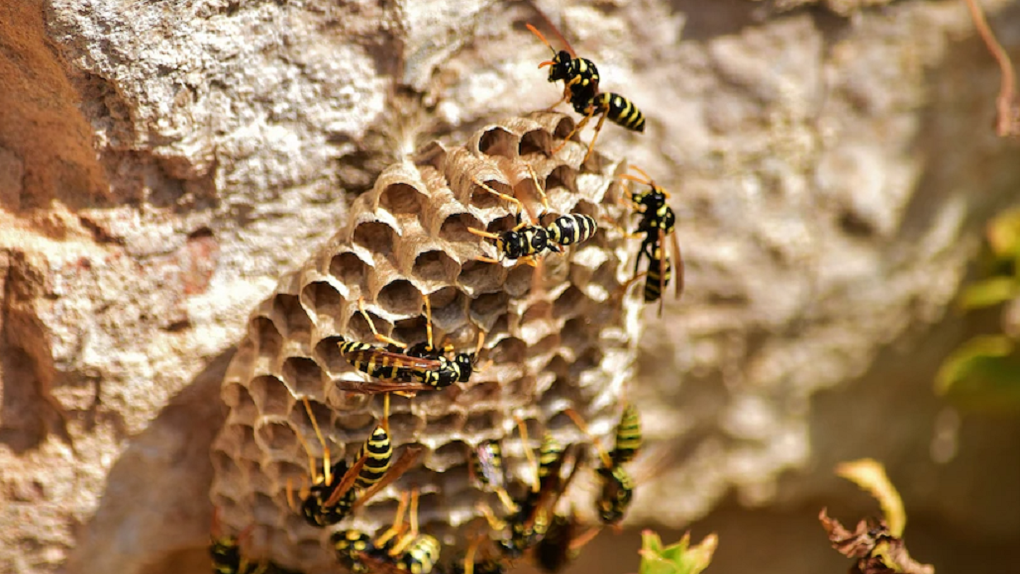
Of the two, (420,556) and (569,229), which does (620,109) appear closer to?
(569,229)

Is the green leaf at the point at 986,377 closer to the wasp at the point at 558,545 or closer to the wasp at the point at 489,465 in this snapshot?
the wasp at the point at 558,545

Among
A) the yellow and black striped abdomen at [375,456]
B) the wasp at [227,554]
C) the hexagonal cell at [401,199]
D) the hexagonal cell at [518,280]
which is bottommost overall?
the wasp at [227,554]

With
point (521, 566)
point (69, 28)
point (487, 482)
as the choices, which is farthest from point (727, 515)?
point (69, 28)

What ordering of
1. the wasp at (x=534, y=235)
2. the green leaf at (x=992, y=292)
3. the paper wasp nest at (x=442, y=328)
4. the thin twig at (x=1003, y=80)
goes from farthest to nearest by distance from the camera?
the green leaf at (x=992, y=292) < the thin twig at (x=1003, y=80) < the paper wasp nest at (x=442, y=328) < the wasp at (x=534, y=235)

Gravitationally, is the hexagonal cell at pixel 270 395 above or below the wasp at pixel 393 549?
above

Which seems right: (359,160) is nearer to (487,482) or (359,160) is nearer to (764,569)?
(487,482)

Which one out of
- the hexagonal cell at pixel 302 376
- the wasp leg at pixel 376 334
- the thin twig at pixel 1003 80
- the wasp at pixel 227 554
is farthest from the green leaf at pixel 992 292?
the wasp at pixel 227 554

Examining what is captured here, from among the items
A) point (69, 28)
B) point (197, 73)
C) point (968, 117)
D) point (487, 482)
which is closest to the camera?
point (69, 28)
